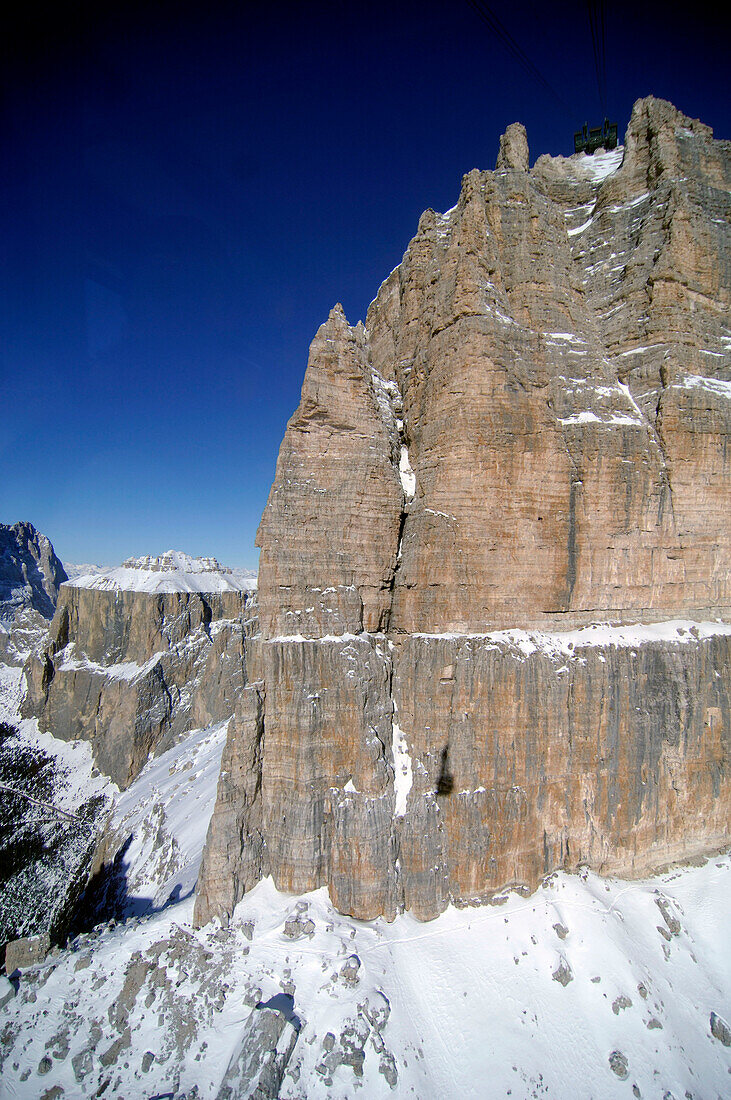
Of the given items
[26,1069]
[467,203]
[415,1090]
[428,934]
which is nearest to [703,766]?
[428,934]

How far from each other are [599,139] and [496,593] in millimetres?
35563

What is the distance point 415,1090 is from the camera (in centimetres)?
1083

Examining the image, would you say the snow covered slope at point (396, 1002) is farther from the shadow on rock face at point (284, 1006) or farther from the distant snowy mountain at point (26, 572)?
the distant snowy mountain at point (26, 572)

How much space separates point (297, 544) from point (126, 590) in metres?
43.6

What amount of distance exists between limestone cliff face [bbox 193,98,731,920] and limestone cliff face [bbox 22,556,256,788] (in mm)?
33212

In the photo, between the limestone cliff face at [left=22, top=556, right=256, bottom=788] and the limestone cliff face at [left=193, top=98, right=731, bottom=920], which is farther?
the limestone cliff face at [left=22, top=556, right=256, bottom=788]

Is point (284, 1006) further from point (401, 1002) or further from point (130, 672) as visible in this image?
point (130, 672)

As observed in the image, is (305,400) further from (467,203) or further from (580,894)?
(580,894)

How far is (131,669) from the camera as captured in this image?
46.4 m

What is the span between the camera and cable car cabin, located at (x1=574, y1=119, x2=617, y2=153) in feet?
96.8

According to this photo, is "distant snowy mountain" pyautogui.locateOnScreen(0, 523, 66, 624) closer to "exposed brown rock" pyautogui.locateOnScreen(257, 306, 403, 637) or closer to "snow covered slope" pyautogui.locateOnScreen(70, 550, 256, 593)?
"snow covered slope" pyautogui.locateOnScreen(70, 550, 256, 593)

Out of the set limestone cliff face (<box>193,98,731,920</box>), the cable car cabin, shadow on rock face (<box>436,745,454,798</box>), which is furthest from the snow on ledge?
the cable car cabin

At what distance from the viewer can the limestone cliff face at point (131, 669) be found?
4281 centimetres

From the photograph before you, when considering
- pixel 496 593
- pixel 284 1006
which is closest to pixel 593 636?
pixel 496 593
